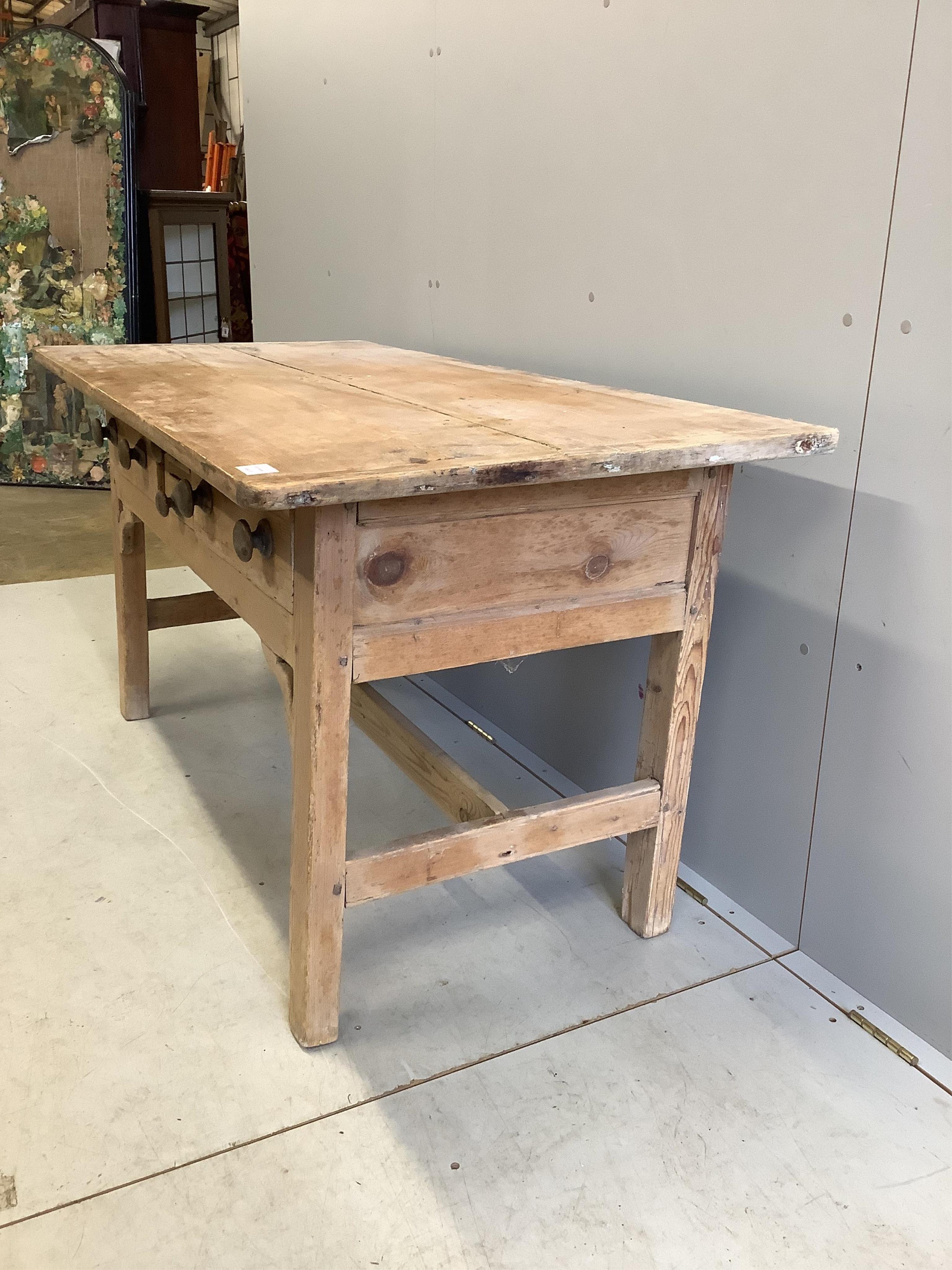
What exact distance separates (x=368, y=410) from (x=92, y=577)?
8.03ft

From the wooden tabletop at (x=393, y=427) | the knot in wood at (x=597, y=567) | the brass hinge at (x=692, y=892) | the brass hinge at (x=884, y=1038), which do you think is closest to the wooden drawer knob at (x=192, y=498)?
the wooden tabletop at (x=393, y=427)

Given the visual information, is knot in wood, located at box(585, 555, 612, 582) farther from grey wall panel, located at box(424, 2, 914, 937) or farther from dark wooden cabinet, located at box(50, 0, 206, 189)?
dark wooden cabinet, located at box(50, 0, 206, 189)

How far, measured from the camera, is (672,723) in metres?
1.75

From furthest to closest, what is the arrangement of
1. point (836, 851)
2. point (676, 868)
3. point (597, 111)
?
point (597, 111), point (676, 868), point (836, 851)

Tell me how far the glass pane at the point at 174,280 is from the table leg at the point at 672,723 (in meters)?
4.68

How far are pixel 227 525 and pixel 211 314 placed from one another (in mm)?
4813

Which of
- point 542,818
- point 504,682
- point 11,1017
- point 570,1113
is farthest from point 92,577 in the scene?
point 570,1113

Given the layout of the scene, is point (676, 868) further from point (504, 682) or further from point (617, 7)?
point (617, 7)

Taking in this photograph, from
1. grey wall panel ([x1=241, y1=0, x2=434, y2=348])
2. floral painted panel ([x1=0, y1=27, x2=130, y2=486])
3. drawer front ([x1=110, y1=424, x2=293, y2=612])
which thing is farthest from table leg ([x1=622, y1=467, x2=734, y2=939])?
floral painted panel ([x1=0, y1=27, x2=130, y2=486])

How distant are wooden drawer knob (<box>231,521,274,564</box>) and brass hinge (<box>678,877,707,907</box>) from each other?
3.46 feet

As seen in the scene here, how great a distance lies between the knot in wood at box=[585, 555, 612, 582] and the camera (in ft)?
5.05

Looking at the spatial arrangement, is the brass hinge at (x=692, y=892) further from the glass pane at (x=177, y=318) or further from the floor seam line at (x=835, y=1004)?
the glass pane at (x=177, y=318)

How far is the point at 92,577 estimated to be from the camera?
147 inches

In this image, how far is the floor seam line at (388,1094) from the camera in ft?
4.33
